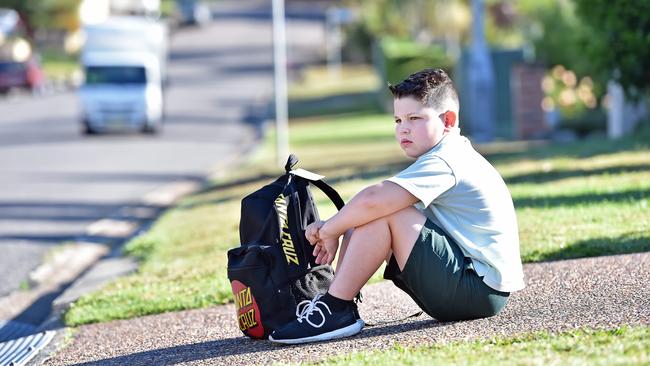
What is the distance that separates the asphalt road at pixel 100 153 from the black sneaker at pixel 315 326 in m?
4.81

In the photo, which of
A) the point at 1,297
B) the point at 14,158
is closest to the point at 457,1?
the point at 14,158

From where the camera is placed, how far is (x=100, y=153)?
24.3 m

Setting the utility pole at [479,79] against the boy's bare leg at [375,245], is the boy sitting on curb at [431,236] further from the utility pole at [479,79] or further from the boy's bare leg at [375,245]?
the utility pole at [479,79]

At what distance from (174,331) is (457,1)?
1408 inches

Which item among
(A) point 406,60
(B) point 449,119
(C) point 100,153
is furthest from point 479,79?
(B) point 449,119

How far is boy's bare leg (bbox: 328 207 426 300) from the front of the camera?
5535mm

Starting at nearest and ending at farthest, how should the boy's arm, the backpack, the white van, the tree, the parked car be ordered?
the boy's arm → the backpack → the tree → the white van → the parked car

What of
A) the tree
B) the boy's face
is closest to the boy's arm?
the boy's face

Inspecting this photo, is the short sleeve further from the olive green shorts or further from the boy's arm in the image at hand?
the olive green shorts

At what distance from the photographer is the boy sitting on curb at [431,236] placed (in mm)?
5551

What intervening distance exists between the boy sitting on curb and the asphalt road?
16.2 ft

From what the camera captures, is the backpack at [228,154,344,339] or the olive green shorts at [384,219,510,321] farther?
the backpack at [228,154,344,339]

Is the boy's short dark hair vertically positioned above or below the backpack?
above

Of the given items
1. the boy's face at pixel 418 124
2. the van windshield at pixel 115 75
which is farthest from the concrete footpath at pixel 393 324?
the van windshield at pixel 115 75
